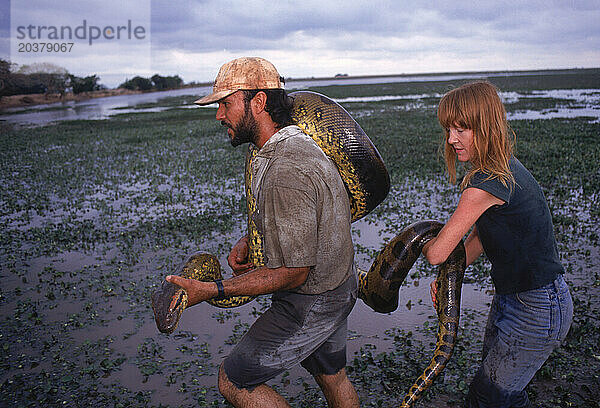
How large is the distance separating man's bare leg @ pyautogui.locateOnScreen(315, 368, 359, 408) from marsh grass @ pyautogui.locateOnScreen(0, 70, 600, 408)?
3.77 feet

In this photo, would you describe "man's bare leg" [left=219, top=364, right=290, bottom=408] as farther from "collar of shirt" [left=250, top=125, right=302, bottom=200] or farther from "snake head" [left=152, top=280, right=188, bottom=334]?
"collar of shirt" [left=250, top=125, right=302, bottom=200]

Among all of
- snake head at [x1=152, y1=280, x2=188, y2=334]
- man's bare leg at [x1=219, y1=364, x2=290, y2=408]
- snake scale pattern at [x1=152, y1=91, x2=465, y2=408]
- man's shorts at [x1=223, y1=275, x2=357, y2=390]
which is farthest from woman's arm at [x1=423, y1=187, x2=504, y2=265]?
snake head at [x1=152, y1=280, x2=188, y2=334]

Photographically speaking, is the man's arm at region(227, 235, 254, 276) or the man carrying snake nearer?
the man carrying snake

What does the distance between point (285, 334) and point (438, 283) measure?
138cm

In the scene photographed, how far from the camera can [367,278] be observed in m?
3.73

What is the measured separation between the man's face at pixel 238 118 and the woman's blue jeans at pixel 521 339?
185cm

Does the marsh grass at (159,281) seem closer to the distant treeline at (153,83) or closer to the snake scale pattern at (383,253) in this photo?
the snake scale pattern at (383,253)

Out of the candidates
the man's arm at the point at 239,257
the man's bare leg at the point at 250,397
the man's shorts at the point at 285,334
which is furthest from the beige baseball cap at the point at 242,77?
the man's bare leg at the point at 250,397

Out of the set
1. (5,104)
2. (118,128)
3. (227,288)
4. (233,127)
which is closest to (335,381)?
(227,288)

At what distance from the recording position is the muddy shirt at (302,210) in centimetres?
253

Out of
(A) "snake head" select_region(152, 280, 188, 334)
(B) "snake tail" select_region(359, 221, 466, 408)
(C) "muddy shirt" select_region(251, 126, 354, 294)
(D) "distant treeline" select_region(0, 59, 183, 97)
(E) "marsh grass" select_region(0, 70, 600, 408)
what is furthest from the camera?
(D) "distant treeline" select_region(0, 59, 183, 97)

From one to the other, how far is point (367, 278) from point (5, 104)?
89062 mm

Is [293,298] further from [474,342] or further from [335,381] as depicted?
[474,342]

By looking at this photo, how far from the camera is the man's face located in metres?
2.82
